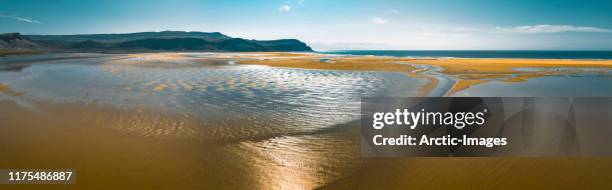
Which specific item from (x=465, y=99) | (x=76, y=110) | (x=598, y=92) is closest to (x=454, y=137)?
(x=465, y=99)

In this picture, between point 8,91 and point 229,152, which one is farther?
point 8,91

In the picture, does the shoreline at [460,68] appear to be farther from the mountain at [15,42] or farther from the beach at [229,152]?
the mountain at [15,42]

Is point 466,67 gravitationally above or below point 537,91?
above

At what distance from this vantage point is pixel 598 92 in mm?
19719

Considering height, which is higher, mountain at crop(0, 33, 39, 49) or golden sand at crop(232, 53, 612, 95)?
mountain at crop(0, 33, 39, 49)

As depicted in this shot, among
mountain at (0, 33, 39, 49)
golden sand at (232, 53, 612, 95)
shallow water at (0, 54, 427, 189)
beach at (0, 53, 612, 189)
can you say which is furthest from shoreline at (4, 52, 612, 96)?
mountain at (0, 33, 39, 49)

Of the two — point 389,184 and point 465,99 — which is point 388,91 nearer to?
point 465,99

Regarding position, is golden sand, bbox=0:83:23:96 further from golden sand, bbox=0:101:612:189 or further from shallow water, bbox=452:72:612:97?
shallow water, bbox=452:72:612:97

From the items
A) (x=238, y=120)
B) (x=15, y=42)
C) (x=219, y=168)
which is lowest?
(x=219, y=168)

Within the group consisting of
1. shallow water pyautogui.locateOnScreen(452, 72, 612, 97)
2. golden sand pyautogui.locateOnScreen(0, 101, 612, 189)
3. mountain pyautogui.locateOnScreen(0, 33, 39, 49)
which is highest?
mountain pyautogui.locateOnScreen(0, 33, 39, 49)

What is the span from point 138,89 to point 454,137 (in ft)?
57.4

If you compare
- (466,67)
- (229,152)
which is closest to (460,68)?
(466,67)

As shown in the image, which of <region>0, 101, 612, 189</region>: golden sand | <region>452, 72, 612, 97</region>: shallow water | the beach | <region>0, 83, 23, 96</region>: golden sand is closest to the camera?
<region>0, 101, 612, 189</region>: golden sand

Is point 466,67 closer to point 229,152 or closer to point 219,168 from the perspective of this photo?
point 229,152
